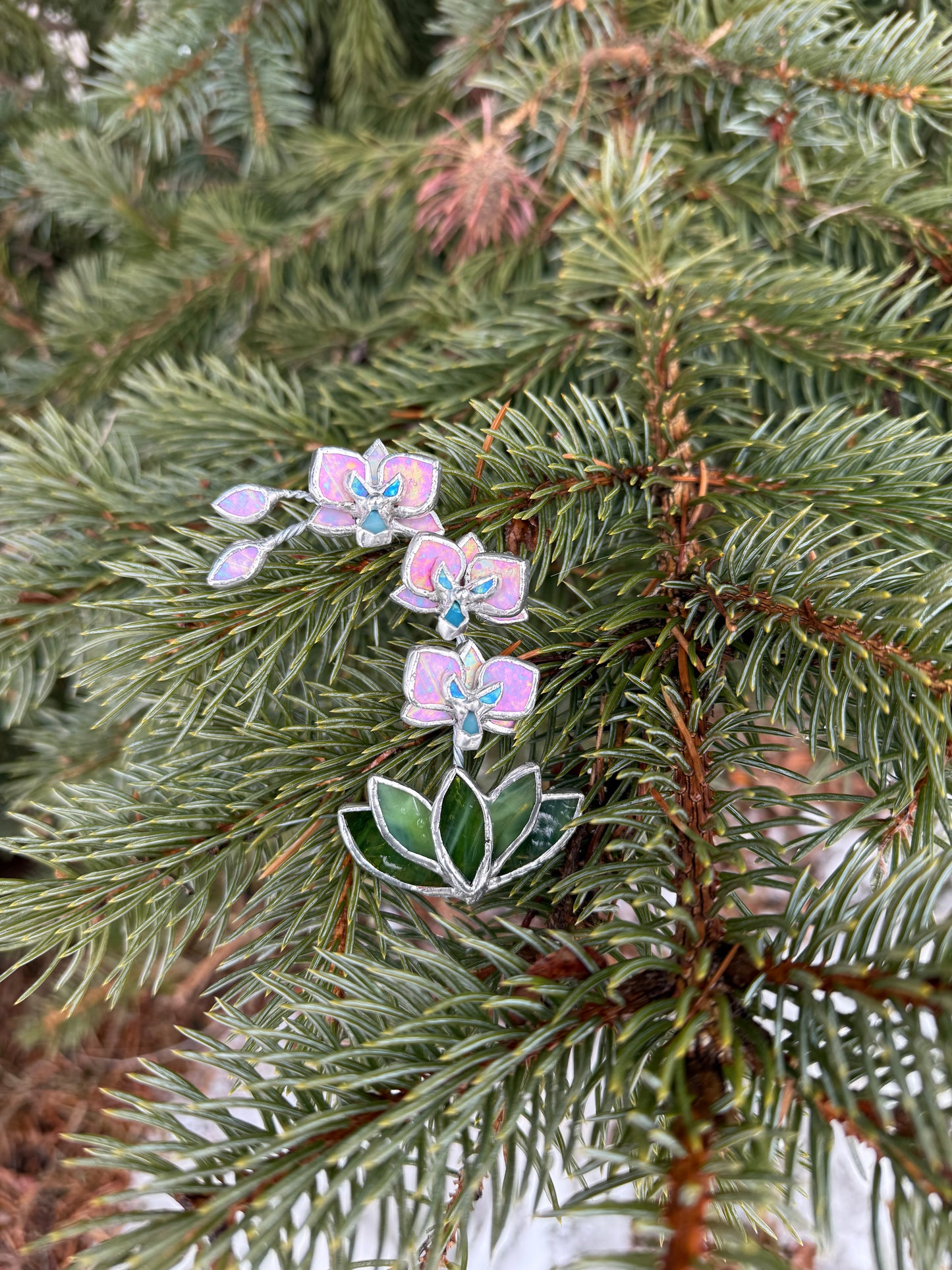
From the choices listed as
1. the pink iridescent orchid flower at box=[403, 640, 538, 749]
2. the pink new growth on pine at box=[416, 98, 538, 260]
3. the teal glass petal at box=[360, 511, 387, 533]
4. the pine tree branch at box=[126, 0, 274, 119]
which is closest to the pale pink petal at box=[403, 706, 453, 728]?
the pink iridescent orchid flower at box=[403, 640, 538, 749]

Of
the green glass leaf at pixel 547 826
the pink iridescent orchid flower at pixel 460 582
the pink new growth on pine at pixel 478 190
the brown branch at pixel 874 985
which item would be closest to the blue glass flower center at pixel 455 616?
the pink iridescent orchid flower at pixel 460 582

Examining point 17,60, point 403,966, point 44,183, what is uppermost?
point 17,60

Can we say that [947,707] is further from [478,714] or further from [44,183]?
[44,183]

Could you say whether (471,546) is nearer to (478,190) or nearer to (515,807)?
(515,807)

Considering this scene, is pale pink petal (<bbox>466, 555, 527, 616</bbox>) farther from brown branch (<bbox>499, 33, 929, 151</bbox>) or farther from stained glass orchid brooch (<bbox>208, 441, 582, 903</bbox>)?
brown branch (<bbox>499, 33, 929, 151</bbox>)

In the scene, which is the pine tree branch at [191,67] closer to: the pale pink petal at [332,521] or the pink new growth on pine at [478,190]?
the pink new growth on pine at [478,190]

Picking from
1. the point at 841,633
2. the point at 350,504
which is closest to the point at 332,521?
the point at 350,504

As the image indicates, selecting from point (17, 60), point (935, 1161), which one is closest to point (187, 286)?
point (17, 60)
